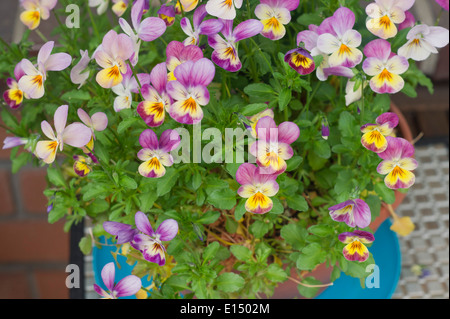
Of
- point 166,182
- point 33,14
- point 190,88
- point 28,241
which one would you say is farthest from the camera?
point 28,241

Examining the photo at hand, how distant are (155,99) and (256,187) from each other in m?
0.13

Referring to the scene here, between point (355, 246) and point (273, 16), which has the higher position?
point (273, 16)

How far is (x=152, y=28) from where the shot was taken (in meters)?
0.55

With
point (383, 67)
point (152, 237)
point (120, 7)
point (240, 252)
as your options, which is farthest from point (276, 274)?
point (120, 7)

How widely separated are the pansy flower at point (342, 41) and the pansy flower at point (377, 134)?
6 cm

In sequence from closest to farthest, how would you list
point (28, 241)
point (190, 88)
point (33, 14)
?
point (190, 88)
point (33, 14)
point (28, 241)

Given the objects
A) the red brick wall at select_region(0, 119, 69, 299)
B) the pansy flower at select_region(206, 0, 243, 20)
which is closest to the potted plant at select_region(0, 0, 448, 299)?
the pansy flower at select_region(206, 0, 243, 20)

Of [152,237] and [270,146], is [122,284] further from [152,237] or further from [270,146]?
[270,146]

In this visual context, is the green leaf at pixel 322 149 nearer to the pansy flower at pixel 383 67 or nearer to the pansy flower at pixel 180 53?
the pansy flower at pixel 383 67

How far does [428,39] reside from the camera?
588 mm

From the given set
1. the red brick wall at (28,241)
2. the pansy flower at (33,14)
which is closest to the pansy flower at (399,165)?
the pansy flower at (33,14)

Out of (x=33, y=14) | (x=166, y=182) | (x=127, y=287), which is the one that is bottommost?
(x=127, y=287)
